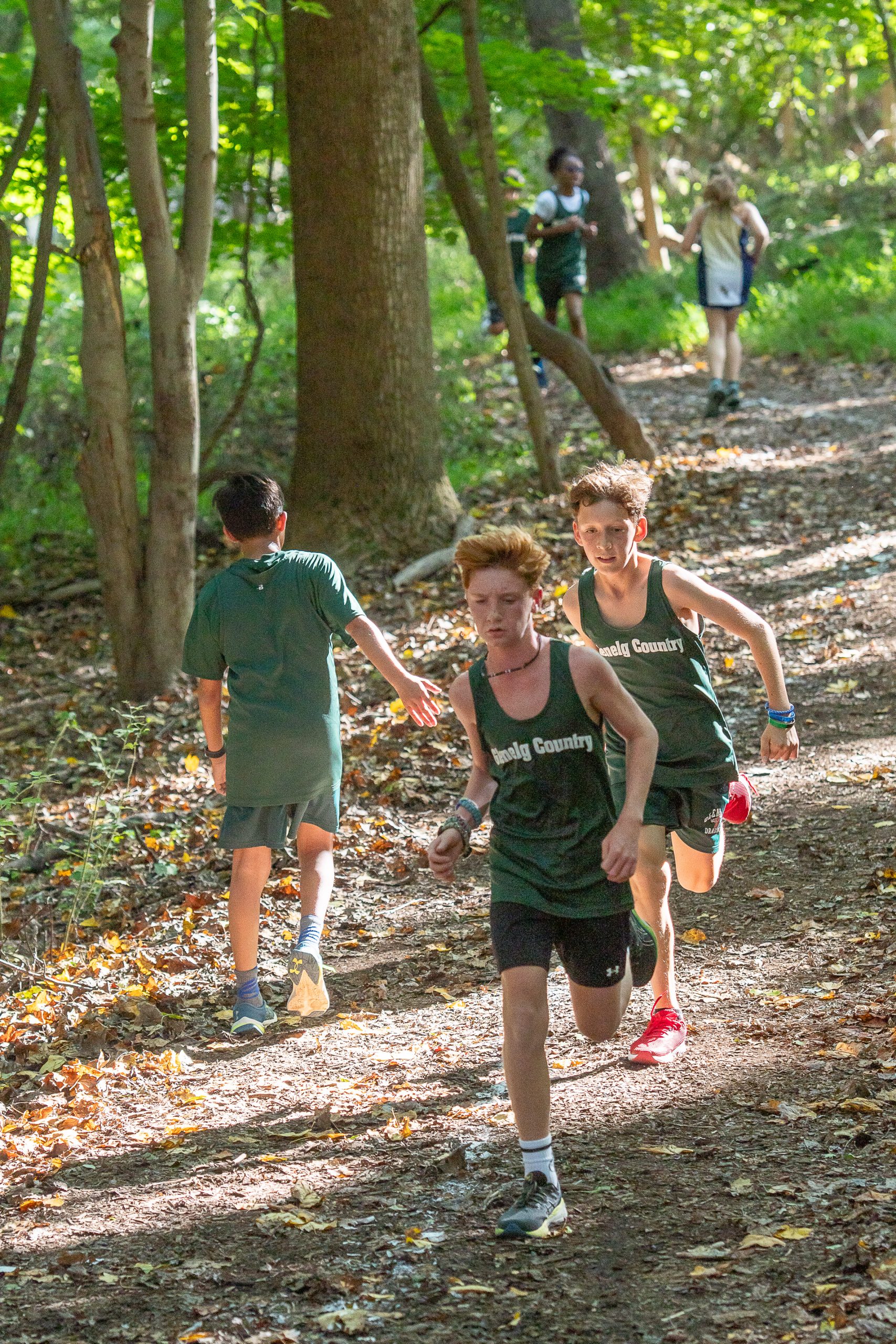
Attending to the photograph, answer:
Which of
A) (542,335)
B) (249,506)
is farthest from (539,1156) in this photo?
(542,335)

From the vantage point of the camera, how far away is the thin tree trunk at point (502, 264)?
34.1ft

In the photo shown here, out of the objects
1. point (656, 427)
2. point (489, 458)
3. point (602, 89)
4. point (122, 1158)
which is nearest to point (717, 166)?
point (602, 89)

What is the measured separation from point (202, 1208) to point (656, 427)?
36.4ft

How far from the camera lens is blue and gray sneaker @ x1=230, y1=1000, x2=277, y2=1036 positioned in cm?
489

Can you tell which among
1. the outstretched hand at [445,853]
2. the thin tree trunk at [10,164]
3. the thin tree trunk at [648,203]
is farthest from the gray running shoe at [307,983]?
the thin tree trunk at [648,203]

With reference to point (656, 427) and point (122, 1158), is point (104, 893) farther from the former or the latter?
point (656, 427)

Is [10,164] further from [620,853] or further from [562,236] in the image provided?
[620,853]

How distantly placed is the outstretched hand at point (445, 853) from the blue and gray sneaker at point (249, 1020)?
6.47 ft

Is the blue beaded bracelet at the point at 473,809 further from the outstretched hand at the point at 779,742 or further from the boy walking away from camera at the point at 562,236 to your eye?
the boy walking away from camera at the point at 562,236

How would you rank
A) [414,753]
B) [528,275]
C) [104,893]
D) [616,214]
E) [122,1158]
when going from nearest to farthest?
[122,1158] < [104,893] < [414,753] < [616,214] < [528,275]

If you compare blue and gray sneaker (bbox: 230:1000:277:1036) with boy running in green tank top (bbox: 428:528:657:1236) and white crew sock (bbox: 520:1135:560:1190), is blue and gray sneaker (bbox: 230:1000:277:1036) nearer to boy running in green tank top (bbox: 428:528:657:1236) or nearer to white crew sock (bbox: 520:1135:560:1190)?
boy running in green tank top (bbox: 428:528:657:1236)

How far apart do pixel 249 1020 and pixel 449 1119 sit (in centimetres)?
112

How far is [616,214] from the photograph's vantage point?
69.1ft

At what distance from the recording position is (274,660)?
15.3 feet
